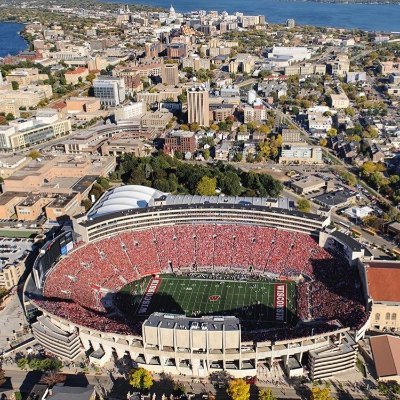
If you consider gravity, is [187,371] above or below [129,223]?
below

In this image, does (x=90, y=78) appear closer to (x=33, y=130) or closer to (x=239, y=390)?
(x=33, y=130)

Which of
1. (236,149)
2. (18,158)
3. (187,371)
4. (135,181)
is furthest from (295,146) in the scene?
(187,371)

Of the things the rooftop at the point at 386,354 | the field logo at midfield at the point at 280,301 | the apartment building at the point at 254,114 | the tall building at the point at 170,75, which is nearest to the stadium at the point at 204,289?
the field logo at midfield at the point at 280,301

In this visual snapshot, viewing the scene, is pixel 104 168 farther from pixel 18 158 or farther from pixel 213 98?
pixel 213 98

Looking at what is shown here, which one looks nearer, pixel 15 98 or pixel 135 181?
pixel 135 181

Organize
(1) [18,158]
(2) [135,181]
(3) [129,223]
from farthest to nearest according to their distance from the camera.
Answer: (1) [18,158] < (2) [135,181] < (3) [129,223]

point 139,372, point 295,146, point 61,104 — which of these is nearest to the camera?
point 139,372
